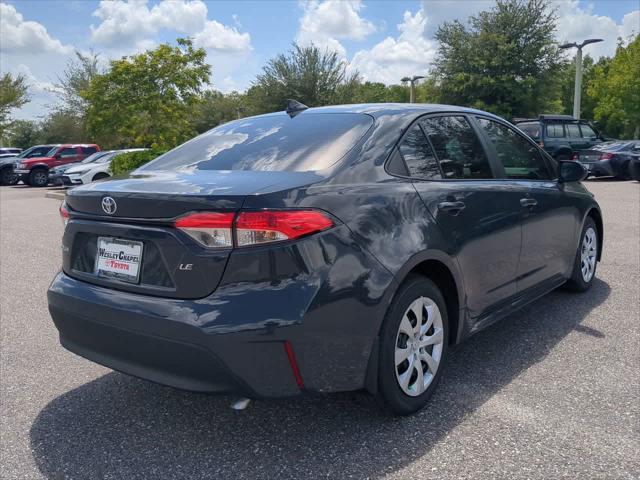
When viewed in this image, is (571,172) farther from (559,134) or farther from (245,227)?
(559,134)

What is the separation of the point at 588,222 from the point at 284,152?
3337mm

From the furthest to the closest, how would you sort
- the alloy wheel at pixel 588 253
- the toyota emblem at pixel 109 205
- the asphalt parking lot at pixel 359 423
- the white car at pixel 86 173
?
the white car at pixel 86 173, the alloy wheel at pixel 588 253, the toyota emblem at pixel 109 205, the asphalt parking lot at pixel 359 423

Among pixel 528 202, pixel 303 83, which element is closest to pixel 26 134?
pixel 303 83

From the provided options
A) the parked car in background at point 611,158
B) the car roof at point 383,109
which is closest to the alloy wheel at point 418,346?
the car roof at point 383,109

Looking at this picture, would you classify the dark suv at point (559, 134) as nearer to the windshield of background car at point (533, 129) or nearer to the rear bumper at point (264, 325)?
the windshield of background car at point (533, 129)

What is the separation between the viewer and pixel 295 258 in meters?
2.47

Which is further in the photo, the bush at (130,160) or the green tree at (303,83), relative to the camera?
the green tree at (303,83)

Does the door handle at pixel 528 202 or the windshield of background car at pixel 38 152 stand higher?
the windshield of background car at pixel 38 152

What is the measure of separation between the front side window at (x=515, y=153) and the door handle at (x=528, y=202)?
0.19 metres

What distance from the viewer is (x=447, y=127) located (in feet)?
12.0

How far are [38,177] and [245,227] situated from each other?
81.9 feet

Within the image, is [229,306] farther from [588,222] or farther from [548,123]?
[548,123]

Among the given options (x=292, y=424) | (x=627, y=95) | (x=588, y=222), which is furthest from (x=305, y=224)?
(x=627, y=95)

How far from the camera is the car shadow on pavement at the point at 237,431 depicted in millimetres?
2660
